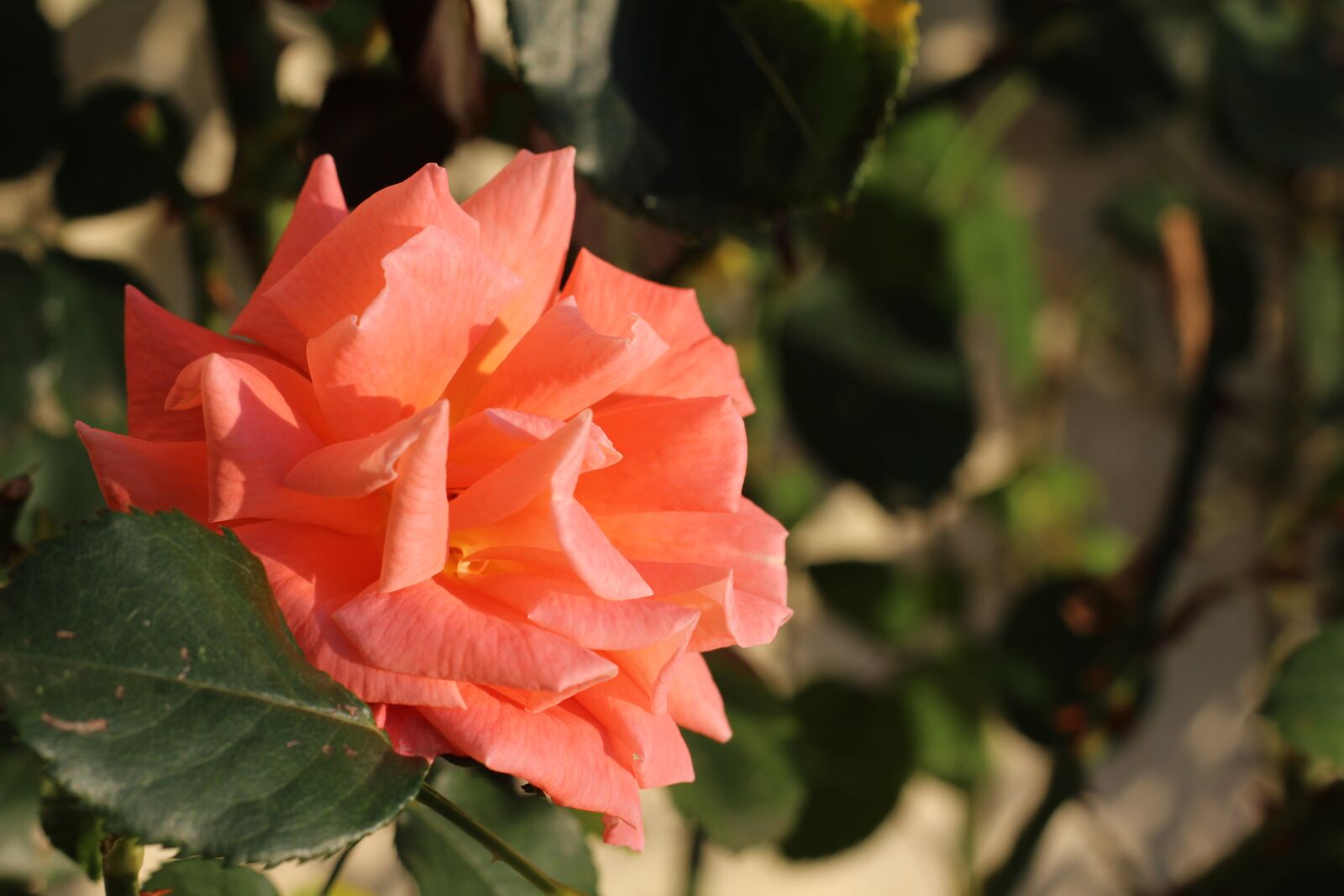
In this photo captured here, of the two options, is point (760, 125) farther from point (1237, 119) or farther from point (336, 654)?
point (1237, 119)

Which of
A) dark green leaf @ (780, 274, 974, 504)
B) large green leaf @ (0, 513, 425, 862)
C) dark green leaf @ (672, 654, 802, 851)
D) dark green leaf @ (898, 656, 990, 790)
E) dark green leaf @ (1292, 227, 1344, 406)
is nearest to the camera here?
large green leaf @ (0, 513, 425, 862)

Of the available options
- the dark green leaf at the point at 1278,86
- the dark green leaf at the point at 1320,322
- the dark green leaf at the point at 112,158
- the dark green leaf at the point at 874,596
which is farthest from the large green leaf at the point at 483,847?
the dark green leaf at the point at 1320,322

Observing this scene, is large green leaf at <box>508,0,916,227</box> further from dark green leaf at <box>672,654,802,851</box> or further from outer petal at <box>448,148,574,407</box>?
dark green leaf at <box>672,654,802,851</box>

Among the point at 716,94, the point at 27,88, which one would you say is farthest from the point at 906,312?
the point at 27,88

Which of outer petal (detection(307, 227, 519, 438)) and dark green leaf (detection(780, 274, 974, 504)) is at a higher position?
outer petal (detection(307, 227, 519, 438))

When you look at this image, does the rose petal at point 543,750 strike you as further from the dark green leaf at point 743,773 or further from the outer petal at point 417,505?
the dark green leaf at point 743,773

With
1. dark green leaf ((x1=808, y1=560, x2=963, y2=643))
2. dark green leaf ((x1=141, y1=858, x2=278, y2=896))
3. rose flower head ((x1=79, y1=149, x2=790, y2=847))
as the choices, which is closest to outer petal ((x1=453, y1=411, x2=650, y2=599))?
rose flower head ((x1=79, y1=149, x2=790, y2=847))

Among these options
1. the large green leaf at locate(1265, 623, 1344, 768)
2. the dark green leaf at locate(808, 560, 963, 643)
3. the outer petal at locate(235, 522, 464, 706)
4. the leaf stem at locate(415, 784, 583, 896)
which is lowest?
the dark green leaf at locate(808, 560, 963, 643)
